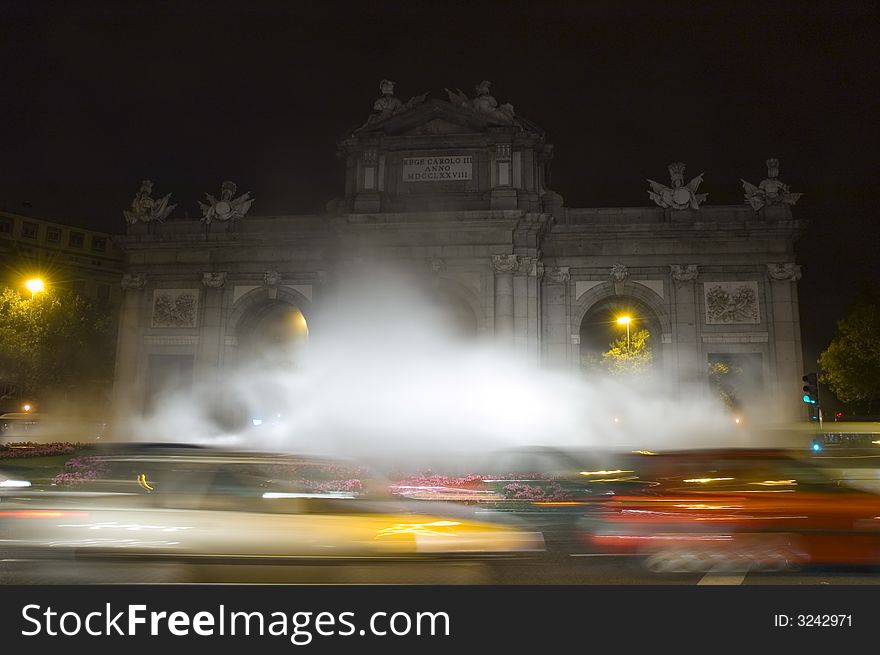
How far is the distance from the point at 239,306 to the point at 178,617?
32098 millimetres

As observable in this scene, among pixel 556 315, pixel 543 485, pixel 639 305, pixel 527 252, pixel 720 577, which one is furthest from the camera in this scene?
pixel 639 305

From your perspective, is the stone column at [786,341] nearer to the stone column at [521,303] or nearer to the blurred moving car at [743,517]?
the stone column at [521,303]

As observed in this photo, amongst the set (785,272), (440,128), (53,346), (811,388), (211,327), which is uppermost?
(440,128)

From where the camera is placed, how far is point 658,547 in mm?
A: 9375

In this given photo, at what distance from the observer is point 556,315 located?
3400cm

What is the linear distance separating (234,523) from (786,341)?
102ft

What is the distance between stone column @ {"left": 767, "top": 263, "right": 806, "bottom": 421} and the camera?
31.9 metres

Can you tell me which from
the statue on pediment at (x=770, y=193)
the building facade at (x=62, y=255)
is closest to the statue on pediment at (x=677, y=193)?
the statue on pediment at (x=770, y=193)

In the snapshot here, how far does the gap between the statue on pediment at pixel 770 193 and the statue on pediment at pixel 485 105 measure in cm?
1220

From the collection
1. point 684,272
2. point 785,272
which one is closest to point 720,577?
point 684,272

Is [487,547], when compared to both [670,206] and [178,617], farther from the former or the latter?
[670,206]

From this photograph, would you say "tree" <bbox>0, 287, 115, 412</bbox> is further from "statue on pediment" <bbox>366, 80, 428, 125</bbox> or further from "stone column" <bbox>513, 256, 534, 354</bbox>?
"stone column" <bbox>513, 256, 534, 354</bbox>

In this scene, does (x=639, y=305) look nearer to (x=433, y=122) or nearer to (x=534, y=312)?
(x=534, y=312)

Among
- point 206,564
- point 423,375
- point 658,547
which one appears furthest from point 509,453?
point 423,375
